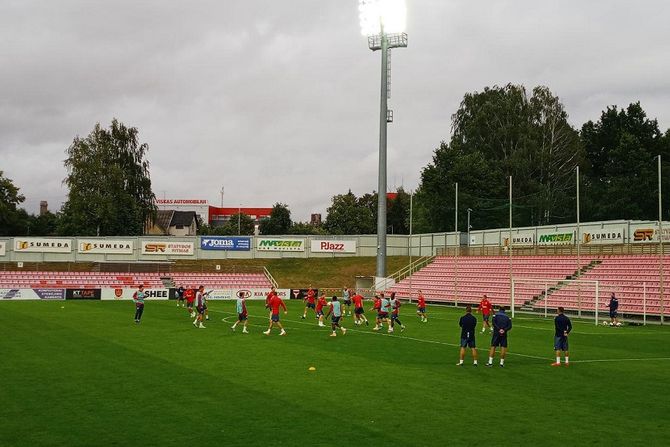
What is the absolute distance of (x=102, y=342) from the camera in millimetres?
26453

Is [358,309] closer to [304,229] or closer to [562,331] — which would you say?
[562,331]

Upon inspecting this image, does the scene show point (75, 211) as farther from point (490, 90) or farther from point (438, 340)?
point (438, 340)

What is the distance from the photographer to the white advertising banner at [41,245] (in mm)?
77188

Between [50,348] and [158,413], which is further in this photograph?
[50,348]

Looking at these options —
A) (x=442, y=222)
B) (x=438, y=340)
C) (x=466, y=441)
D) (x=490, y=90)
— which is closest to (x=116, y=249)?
(x=442, y=222)

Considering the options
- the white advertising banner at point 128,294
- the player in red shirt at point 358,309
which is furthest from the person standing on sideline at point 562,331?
the white advertising banner at point 128,294

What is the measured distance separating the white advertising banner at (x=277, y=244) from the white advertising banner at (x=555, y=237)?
31.8m

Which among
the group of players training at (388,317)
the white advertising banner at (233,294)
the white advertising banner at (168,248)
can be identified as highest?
the white advertising banner at (168,248)

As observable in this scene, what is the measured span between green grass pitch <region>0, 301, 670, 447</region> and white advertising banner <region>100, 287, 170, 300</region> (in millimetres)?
30792

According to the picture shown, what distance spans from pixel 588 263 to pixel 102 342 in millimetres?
40818

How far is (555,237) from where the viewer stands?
63812 mm

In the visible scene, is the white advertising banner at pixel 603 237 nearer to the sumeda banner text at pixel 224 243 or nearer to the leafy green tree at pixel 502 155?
the leafy green tree at pixel 502 155

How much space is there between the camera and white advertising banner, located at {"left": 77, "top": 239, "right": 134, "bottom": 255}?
259 feet

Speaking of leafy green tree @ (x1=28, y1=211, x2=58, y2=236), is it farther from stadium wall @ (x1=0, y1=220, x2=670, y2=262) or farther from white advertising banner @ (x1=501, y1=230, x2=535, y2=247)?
white advertising banner @ (x1=501, y1=230, x2=535, y2=247)
